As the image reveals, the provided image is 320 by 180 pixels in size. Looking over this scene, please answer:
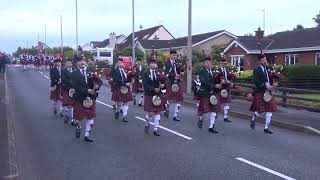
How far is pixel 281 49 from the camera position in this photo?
1581 inches

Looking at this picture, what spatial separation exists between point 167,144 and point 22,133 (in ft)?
13.4

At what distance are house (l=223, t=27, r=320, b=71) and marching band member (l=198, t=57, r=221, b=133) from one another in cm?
2400

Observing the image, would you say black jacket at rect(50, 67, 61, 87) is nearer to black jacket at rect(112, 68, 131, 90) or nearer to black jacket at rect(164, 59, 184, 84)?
black jacket at rect(112, 68, 131, 90)

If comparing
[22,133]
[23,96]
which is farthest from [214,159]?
[23,96]

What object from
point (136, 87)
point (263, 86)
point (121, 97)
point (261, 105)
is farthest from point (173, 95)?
point (263, 86)

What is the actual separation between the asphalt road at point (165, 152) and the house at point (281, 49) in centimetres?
2286

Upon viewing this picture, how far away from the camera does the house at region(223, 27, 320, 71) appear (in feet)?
125

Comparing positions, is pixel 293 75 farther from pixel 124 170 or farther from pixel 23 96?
pixel 124 170

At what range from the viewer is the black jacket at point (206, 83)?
14.3 m

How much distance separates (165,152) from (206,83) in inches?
139

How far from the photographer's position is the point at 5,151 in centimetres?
1022

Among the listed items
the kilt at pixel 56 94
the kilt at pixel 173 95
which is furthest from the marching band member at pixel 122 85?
the kilt at pixel 56 94

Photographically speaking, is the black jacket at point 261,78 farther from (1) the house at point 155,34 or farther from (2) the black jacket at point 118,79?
(1) the house at point 155,34

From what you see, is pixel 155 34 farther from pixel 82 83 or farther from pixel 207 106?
pixel 82 83
